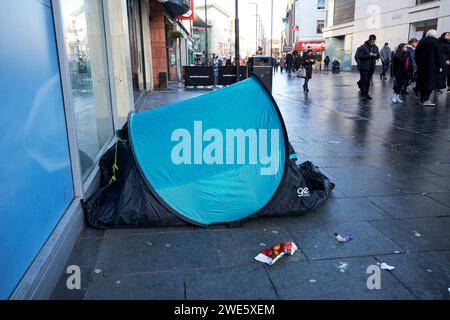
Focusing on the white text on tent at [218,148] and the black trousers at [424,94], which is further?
the black trousers at [424,94]

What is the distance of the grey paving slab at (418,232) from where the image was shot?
324cm

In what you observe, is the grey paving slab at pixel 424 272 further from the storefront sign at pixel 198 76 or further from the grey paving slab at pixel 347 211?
the storefront sign at pixel 198 76

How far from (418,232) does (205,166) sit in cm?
196

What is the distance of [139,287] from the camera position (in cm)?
265

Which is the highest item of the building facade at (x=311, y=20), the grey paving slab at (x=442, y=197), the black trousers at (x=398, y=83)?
the building facade at (x=311, y=20)

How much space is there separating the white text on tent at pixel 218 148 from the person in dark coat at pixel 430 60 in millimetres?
8946

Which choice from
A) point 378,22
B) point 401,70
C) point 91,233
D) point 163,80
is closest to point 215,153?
point 91,233

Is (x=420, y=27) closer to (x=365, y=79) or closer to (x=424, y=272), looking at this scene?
(x=365, y=79)

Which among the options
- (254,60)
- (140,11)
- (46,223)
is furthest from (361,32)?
(46,223)

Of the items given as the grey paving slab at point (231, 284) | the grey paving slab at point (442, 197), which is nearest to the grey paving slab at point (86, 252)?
the grey paving slab at point (231, 284)

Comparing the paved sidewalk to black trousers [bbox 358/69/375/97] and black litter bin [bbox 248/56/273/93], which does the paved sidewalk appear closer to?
black litter bin [bbox 248/56/273/93]

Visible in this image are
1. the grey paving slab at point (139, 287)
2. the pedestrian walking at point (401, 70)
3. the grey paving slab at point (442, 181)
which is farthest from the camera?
the pedestrian walking at point (401, 70)

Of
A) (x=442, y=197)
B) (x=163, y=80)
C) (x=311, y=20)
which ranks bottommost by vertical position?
(x=442, y=197)

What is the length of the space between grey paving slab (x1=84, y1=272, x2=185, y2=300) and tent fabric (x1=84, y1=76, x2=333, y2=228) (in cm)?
81
